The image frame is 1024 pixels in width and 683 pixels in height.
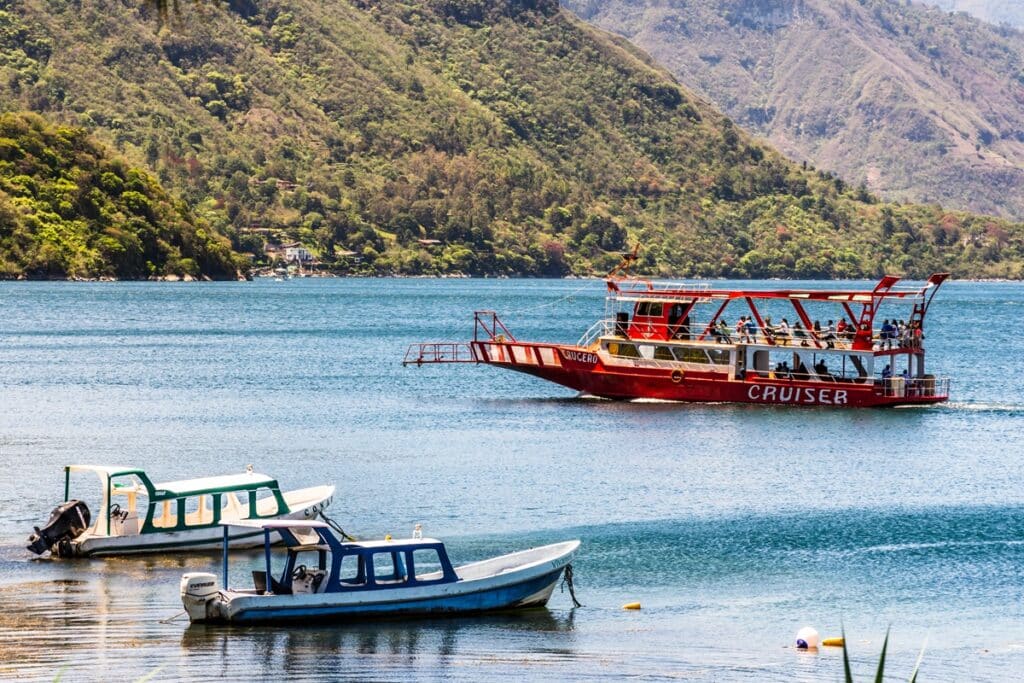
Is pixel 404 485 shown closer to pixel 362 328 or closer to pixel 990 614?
pixel 990 614

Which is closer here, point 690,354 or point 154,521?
point 154,521

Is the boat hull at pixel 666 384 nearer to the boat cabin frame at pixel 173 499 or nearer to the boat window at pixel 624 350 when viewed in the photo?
the boat window at pixel 624 350

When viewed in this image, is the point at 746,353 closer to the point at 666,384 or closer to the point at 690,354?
the point at 690,354

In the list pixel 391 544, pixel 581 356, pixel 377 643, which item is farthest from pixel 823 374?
pixel 377 643

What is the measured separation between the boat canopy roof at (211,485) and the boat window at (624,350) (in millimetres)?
37237

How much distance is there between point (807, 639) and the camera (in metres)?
33.6

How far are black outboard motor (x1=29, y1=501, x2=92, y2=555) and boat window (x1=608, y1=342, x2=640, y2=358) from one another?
39.7m

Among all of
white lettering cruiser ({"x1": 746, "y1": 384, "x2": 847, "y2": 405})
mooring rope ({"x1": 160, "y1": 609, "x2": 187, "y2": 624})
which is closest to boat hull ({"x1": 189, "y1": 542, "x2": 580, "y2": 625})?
mooring rope ({"x1": 160, "y1": 609, "x2": 187, "y2": 624})

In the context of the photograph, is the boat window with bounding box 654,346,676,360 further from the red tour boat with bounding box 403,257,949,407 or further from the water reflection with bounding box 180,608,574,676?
the water reflection with bounding box 180,608,574,676

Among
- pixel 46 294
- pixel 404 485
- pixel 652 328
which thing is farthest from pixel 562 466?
pixel 46 294

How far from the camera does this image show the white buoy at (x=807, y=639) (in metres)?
33.6

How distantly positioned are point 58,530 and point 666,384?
40.4 m

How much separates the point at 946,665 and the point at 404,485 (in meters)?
24.4

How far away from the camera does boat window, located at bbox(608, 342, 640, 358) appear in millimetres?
77812
